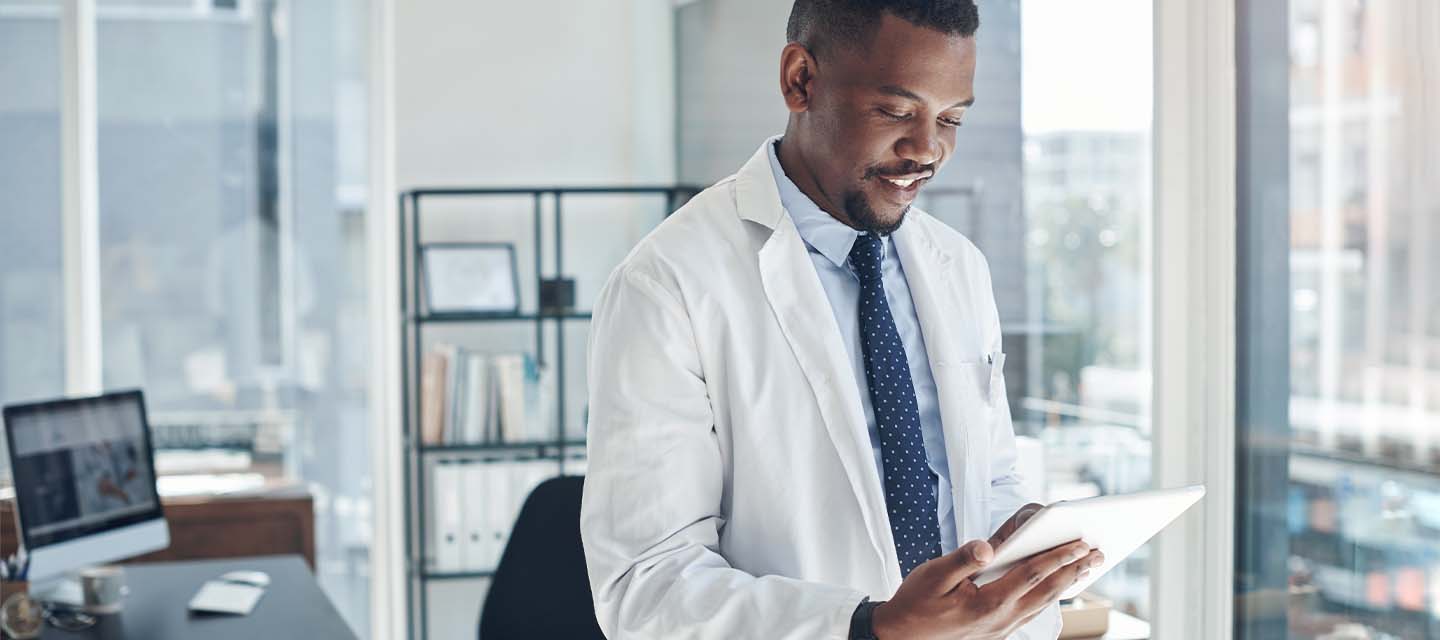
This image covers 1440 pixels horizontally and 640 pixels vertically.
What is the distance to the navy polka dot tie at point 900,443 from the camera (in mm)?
1472

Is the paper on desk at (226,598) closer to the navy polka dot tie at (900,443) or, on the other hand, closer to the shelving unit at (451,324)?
the shelving unit at (451,324)

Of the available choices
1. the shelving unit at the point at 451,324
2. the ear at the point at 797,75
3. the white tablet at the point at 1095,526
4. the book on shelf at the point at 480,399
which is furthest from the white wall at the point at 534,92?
the white tablet at the point at 1095,526

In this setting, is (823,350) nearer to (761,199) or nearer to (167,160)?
(761,199)

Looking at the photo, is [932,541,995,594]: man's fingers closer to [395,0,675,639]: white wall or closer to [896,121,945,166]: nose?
[896,121,945,166]: nose

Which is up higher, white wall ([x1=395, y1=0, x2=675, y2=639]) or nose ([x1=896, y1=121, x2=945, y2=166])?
white wall ([x1=395, y1=0, x2=675, y2=639])

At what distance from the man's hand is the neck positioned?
0.45 meters

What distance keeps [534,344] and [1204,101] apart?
231 cm

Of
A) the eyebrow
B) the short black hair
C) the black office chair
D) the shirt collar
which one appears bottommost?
the black office chair

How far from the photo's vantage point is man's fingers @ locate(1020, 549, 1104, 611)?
1233 mm

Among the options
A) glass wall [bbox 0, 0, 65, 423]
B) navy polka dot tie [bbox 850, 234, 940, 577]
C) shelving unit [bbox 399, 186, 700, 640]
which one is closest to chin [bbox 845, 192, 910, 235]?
navy polka dot tie [bbox 850, 234, 940, 577]

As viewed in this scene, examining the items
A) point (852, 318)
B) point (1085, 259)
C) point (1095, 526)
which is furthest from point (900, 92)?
point (1085, 259)

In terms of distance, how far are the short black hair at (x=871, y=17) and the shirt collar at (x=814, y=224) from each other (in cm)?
15

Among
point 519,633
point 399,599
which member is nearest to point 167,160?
point 399,599

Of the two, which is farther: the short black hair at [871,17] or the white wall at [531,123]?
the white wall at [531,123]
